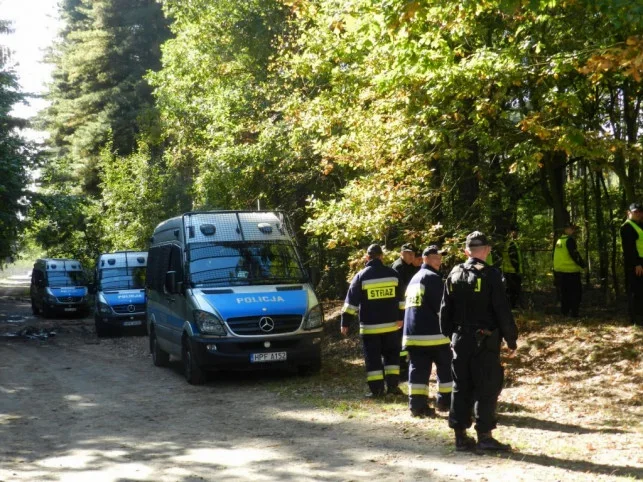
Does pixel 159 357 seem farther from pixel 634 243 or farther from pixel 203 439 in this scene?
pixel 634 243

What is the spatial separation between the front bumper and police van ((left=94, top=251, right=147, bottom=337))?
10236 mm

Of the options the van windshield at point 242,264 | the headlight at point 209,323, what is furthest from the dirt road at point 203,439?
the van windshield at point 242,264

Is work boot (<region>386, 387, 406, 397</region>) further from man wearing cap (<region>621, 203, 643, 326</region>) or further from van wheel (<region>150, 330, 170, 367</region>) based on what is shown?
van wheel (<region>150, 330, 170, 367</region>)

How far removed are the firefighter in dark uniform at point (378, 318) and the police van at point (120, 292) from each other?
12685 millimetres

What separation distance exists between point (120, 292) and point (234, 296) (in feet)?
36.9

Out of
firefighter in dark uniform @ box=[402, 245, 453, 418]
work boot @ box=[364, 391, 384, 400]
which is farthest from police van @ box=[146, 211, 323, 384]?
firefighter in dark uniform @ box=[402, 245, 453, 418]

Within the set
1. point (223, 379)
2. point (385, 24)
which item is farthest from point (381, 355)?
point (385, 24)

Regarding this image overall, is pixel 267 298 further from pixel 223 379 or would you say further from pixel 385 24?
pixel 385 24

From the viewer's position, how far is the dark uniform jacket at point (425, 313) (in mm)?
9344

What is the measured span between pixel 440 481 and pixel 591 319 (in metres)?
8.76

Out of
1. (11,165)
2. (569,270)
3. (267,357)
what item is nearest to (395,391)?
(267,357)

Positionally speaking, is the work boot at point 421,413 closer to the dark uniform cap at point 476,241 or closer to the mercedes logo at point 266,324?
the dark uniform cap at point 476,241

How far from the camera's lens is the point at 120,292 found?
22906 mm

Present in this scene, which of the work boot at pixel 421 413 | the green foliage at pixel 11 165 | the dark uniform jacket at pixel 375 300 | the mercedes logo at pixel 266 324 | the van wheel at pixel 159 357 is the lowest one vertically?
the work boot at pixel 421 413
